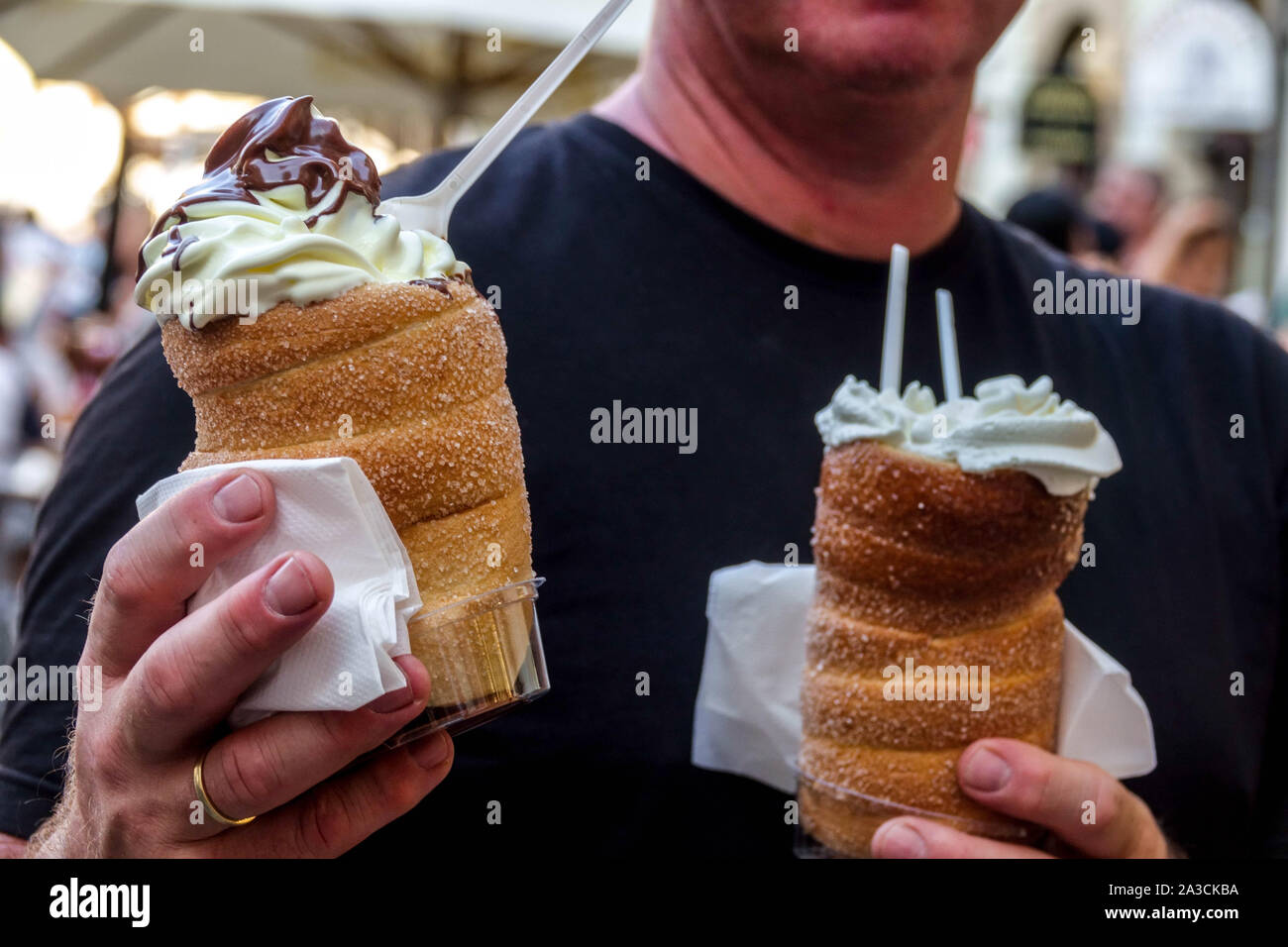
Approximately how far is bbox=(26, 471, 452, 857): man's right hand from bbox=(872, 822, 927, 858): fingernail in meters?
0.47

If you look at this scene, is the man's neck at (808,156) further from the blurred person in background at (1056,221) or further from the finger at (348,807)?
the blurred person in background at (1056,221)

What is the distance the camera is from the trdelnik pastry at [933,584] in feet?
4.13

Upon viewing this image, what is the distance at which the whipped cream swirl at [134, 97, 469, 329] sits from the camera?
1.07m

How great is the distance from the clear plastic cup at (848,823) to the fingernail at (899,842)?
2.1 inches

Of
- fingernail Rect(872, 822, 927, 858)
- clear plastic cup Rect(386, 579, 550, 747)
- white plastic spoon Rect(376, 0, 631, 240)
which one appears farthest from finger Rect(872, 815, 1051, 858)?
white plastic spoon Rect(376, 0, 631, 240)

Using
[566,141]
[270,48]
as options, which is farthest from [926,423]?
[270,48]

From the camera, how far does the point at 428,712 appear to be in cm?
114

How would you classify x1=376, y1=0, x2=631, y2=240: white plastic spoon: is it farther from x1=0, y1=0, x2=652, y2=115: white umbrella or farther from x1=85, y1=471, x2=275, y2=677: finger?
x1=0, y1=0, x2=652, y2=115: white umbrella

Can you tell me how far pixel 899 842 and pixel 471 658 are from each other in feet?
1.64

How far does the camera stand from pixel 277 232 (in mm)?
1097
